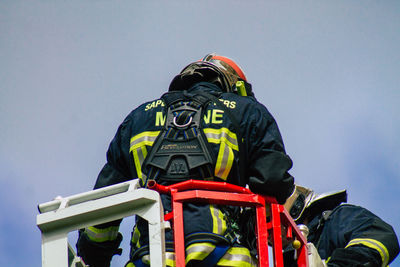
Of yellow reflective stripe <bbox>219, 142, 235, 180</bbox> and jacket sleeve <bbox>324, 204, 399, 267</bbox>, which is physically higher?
yellow reflective stripe <bbox>219, 142, 235, 180</bbox>

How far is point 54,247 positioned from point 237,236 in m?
1.76

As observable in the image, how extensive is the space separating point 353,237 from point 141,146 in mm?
3668

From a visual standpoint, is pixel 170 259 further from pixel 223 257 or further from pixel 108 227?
pixel 108 227

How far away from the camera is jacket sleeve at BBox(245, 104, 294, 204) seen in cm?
739

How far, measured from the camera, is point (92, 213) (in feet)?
20.4

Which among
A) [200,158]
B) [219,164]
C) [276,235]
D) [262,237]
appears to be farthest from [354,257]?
[200,158]

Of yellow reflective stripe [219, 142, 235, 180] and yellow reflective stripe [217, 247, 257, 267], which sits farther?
yellow reflective stripe [219, 142, 235, 180]

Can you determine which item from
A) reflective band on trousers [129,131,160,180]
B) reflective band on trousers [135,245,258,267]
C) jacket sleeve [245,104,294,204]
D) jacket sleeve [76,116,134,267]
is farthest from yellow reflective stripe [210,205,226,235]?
jacket sleeve [76,116,134,267]

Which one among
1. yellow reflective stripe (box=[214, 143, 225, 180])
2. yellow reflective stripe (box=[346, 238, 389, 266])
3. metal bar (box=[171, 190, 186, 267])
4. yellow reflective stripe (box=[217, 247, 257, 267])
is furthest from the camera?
yellow reflective stripe (box=[346, 238, 389, 266])

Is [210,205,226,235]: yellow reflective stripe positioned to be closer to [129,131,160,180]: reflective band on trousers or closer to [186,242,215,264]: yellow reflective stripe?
[186,242,215,264]: yellow reflective stripe

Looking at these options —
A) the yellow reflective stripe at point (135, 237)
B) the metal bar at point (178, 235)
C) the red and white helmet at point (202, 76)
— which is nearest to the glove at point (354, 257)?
the red and white helmet at point (202, 76)

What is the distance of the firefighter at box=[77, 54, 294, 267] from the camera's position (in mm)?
7031

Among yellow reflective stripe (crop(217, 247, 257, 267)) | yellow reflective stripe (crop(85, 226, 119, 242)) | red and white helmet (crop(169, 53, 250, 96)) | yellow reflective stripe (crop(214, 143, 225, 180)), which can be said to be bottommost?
yellow reflective stripe (crop(217, 247, 257, 267))

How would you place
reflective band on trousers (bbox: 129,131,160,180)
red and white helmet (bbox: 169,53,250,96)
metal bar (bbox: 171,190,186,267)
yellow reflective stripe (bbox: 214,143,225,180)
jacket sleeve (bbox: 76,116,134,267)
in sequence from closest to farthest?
metal bar (bbox: 171,190,186,267) < yellow reflective stripe (bbox: 214,143,225,180) < reflective band on trousers (bbox: 129,131,160,180) < jacket sleeve (bbox: 76,116,134,267) < red and white helmet (bbox: 169,53,250,96)
